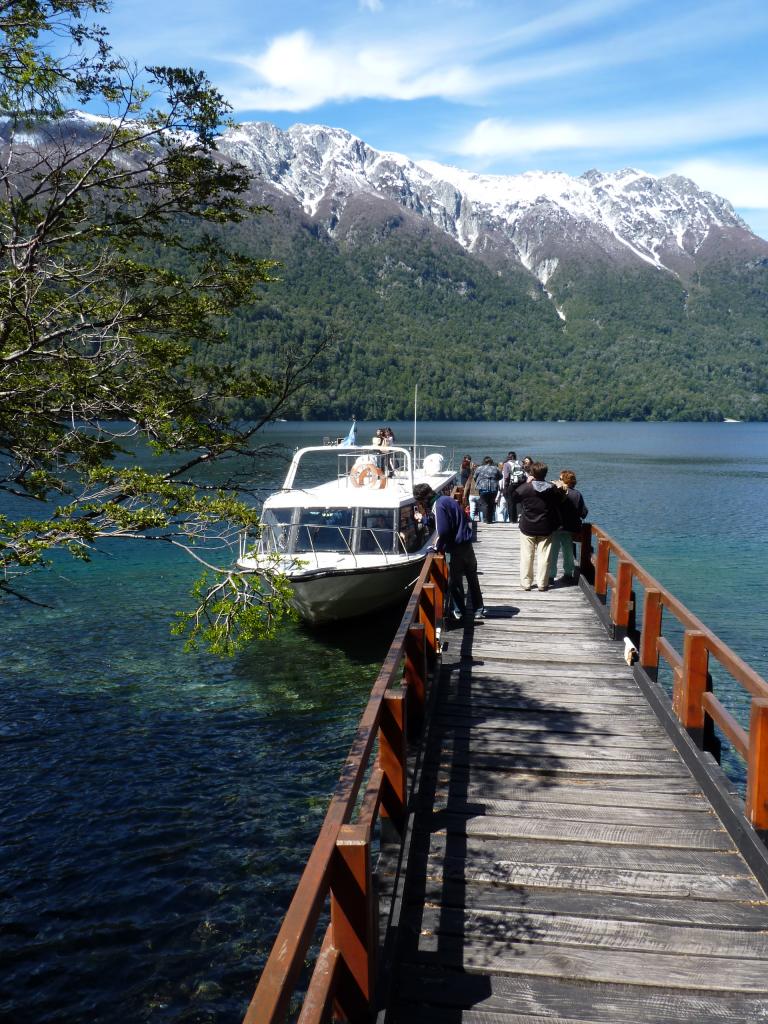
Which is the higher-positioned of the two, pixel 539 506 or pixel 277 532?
pixel 539 506

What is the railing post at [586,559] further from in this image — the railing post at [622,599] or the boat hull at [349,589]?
the boat hull at [349,589]

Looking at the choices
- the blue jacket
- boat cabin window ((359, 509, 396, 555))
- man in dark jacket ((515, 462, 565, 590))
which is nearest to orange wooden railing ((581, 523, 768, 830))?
man in dark jacket ((515, 462, 565, 590))

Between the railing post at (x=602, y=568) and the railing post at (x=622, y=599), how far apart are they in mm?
1628

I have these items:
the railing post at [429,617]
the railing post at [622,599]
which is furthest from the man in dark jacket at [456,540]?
the railing post at [622,599]

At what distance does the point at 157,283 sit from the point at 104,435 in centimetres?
257

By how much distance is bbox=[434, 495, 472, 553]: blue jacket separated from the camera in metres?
10.6

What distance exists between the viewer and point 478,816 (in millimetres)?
5812

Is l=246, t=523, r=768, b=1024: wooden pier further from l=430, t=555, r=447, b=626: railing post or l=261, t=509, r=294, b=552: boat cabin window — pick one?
l=261, t=509, r=294, b=552: boat cabin window

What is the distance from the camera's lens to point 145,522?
6.88m

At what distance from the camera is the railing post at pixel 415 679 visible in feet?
23.0

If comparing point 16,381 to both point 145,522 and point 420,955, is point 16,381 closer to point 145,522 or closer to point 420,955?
point 145,522

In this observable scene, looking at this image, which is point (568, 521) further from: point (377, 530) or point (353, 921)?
point (353, 921)

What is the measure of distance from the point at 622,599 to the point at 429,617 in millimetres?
2804

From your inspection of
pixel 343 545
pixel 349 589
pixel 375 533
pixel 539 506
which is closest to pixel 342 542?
pixel 343 545
